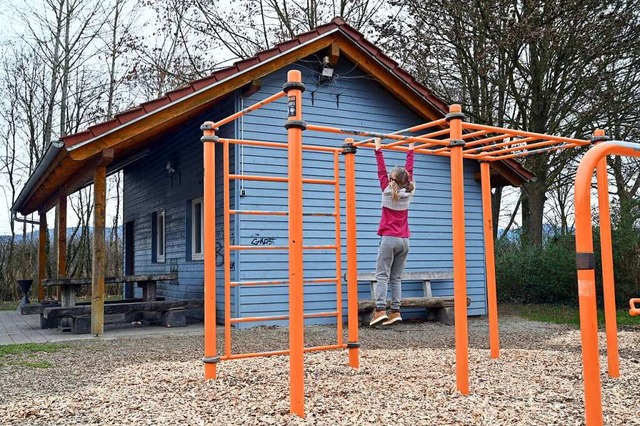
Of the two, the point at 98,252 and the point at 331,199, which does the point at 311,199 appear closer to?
the point at 331,199

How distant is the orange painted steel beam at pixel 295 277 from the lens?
419 centimetres

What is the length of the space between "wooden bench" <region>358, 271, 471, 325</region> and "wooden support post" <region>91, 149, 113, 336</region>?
3.99 m

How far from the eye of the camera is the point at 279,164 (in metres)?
10.5

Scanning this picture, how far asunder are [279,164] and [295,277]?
6.37m

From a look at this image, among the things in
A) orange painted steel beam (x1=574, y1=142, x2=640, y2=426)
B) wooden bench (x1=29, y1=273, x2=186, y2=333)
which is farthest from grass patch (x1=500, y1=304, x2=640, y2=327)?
orange painted steel beam (x1=574, y1=142, x2=640, y2=426)

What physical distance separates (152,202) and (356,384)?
33.2 feet

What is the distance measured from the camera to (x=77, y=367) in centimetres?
661

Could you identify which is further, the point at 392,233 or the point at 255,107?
the point at 392,233

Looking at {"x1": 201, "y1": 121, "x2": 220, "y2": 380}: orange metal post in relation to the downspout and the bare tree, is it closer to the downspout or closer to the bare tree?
the downspout

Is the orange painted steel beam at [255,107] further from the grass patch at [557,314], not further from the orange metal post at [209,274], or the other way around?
the grass patch at [557,314]

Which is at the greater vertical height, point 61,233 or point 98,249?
point 61,233

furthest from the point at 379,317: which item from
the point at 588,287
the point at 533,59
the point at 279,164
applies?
the point at 533,59

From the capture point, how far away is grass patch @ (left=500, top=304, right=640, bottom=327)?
11.6m

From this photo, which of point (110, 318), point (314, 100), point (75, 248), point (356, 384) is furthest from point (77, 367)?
point (75, 248)
